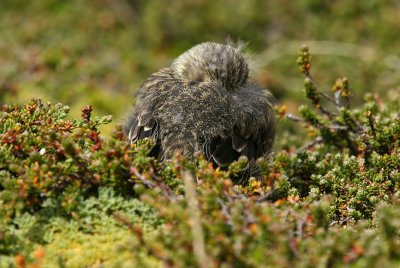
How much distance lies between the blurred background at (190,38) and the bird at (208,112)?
10.3ft

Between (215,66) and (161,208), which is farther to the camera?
(215,66)

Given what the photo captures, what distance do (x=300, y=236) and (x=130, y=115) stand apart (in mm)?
2800

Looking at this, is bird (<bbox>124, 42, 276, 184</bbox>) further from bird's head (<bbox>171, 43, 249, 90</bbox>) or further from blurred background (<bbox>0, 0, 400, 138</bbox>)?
blurred background (<bbox>0, 0, 400, 138</bbox>)

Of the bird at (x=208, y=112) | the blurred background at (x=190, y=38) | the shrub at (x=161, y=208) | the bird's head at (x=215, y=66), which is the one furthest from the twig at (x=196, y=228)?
the blurred background at (x=190, y=38)

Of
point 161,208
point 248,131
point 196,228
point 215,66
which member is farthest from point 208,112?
point 196,228

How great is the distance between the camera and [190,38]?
1051 cm

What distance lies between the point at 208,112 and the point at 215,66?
2.44ft

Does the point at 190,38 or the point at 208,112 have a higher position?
the point at 190,38

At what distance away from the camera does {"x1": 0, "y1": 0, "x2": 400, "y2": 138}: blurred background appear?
8.88 metres

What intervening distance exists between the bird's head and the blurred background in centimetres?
295

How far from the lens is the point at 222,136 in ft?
14.7

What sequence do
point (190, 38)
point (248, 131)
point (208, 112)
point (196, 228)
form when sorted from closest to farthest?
point (196, 228)
point (208, 112)
point (248, 131)
point (190, 38)

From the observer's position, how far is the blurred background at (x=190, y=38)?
8883mm

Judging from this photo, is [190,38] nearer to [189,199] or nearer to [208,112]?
[208,112]
